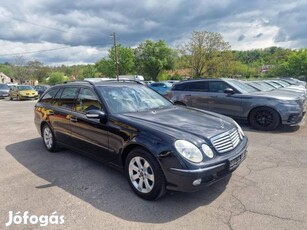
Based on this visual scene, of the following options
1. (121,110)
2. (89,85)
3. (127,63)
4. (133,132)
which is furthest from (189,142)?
(127,63)

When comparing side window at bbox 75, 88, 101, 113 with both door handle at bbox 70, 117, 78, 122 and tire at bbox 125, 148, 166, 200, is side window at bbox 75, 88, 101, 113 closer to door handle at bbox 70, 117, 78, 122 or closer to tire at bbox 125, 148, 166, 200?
door handle at bbox 70, 117, 78, 122

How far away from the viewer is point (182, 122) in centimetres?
347

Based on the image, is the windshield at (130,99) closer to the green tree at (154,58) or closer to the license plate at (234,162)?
the license plate at (234,162)

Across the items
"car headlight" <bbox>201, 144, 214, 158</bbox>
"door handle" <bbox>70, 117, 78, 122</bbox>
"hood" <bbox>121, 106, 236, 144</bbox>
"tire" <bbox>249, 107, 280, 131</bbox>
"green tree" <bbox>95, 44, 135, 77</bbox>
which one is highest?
"green tree" <bbox>95, 44, 135, 77</bbox>

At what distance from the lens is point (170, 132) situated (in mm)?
3088

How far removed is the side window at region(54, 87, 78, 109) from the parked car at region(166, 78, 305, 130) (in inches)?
189

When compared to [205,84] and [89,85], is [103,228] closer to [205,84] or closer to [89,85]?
[89,85]

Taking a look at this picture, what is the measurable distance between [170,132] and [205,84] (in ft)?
19.1

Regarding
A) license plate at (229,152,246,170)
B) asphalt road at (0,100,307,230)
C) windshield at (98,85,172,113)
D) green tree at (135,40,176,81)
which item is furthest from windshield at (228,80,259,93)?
green tree at (135,40,176,81)

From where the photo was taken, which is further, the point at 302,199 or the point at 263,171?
the point at 263,171

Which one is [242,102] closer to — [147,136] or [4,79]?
[147,136]

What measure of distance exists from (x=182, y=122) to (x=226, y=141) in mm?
656

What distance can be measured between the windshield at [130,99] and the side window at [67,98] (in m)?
0.81

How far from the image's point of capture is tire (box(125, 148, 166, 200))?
3066 millimetres
